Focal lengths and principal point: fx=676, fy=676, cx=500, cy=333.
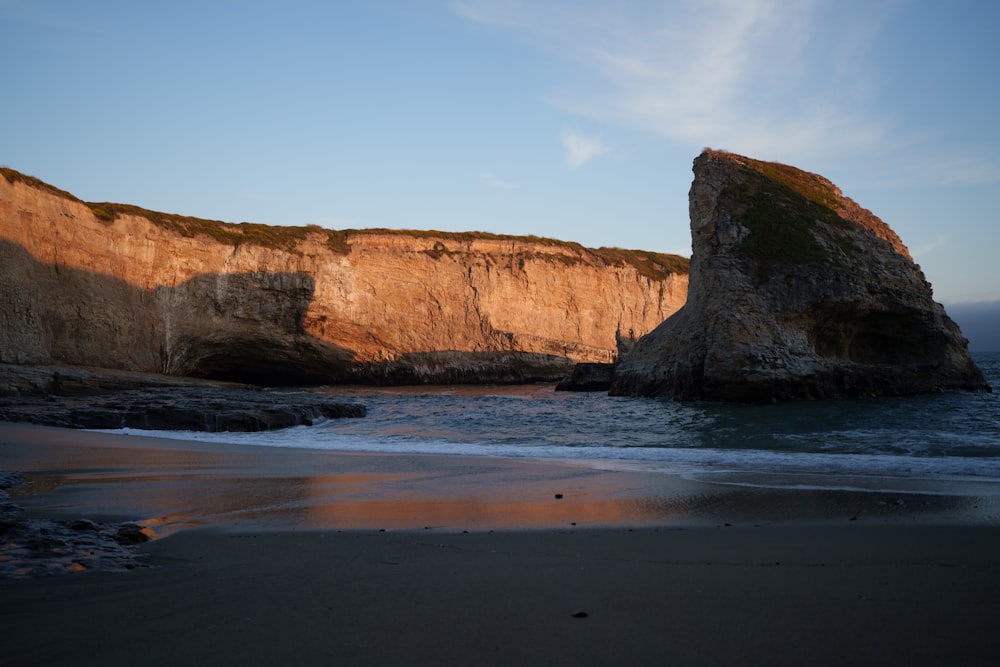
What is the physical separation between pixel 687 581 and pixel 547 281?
1671 inches

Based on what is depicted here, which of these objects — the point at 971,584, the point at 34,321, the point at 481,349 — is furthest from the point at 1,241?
the point at 971,584

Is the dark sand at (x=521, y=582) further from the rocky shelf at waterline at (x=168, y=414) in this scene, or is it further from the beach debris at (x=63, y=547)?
the rocky shelf at waterline at (x=168, y=414)

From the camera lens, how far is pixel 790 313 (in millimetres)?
17656

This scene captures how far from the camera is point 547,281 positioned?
45.1 m

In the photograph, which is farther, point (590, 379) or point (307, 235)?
point (307, 235)

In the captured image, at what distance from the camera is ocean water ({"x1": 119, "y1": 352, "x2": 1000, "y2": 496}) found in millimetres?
6754

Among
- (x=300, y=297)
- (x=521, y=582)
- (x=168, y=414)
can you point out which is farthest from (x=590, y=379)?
(x=521, y=582)

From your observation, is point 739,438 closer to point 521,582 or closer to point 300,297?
point 521,582

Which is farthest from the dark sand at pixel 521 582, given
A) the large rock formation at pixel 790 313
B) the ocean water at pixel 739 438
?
the large rock formation at pixel 790 313

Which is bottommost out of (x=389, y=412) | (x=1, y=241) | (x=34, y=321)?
(x=389, y=412)

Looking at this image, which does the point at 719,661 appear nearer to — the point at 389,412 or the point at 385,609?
the point at 385,609

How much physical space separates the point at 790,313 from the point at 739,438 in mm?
8958

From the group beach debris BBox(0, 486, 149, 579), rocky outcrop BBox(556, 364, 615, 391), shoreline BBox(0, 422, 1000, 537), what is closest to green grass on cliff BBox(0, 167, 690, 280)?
rocky outcrop BBox(556, 364, 615, 391)

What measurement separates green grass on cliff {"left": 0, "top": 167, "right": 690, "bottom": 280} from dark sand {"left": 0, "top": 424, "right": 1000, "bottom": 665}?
→ 2739cm
